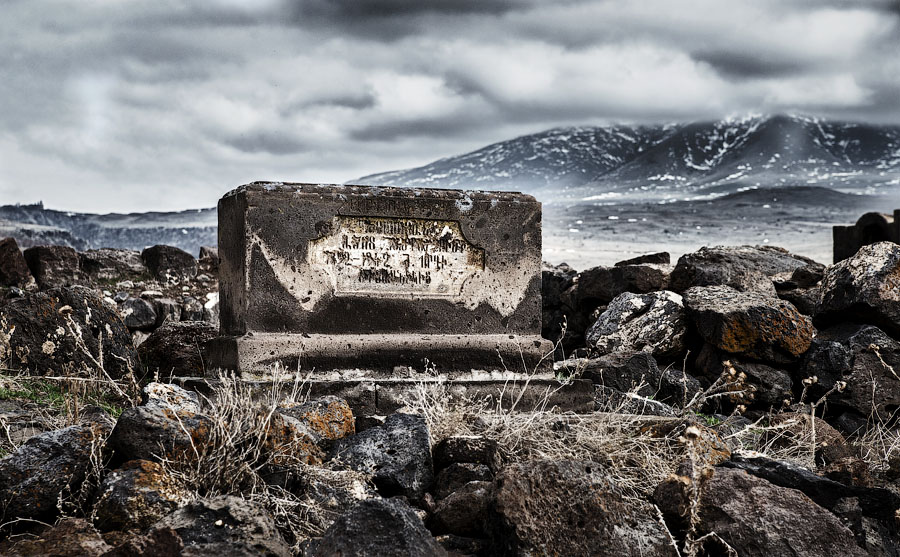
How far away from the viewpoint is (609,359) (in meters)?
7.55

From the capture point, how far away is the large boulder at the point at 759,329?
791 centimetres

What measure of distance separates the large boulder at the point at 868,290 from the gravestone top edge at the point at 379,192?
3.72 meters

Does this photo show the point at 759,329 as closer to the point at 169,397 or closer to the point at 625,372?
the point at 625,372

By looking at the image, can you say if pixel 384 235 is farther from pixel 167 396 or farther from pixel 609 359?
pixel 609 359

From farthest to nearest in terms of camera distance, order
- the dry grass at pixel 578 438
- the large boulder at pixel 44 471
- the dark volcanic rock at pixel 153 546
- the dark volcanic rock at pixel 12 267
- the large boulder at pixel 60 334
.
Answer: the dark volcanic rock at pixel 12 267
the large boulder at pixel 60 334
the dry grass at pixel 578 438
the large boulder at pixel 44 471
the dark volcanic rock at pixel 153 546

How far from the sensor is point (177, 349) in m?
7.31

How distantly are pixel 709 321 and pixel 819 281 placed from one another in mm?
2211

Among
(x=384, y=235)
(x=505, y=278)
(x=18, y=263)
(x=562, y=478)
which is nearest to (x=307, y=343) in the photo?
(x=384, y=235)

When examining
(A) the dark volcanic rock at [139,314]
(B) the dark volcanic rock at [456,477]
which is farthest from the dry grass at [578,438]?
(A) the dark volcanic rock at [139,314]

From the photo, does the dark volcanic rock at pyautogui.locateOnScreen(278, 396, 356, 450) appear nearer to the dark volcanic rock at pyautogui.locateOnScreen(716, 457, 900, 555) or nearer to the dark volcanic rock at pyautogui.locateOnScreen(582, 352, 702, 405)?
the dark volcanic rock at pyautogui.locateOnScreen(716, 457, 900, 555)

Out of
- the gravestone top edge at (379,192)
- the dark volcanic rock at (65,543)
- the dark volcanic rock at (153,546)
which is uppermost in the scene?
the gravestone top edge at (379,192)

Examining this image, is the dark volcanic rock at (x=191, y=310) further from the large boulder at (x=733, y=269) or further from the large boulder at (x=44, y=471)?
the large boulder at (x=44, y=471)

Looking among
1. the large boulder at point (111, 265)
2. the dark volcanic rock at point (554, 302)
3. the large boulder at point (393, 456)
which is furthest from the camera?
the large boulder at point (111, 265)

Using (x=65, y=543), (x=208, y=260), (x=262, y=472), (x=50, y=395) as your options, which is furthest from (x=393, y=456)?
(x=208, y=260)
